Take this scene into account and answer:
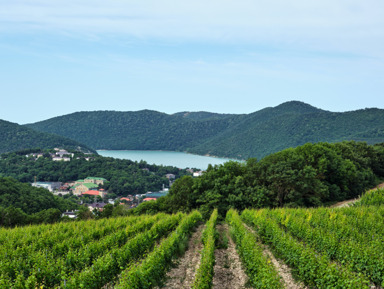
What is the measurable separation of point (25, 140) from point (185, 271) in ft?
575

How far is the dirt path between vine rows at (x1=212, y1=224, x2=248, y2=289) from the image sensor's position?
422 inches

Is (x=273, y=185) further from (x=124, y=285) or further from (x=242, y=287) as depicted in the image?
(x=124, y=285)

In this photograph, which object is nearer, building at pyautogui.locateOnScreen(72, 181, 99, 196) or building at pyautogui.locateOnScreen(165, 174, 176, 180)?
building at pyautogui.locateOnScreen(72, 181, 99, 196)

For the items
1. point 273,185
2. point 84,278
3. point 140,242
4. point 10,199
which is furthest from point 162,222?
point 10,199

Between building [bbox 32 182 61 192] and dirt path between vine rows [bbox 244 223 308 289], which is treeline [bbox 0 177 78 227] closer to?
dirt path between vine rows [bbox 244 223 308 289]

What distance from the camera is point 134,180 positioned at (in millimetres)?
100562

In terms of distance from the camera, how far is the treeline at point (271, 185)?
28734 mm

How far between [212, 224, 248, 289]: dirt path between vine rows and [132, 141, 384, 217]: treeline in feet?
45.5

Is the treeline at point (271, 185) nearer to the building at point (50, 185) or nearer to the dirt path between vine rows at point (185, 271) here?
the dirt path between vine rows at point (185, 271)

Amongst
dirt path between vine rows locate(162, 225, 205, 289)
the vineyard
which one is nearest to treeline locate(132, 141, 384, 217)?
the vineyard

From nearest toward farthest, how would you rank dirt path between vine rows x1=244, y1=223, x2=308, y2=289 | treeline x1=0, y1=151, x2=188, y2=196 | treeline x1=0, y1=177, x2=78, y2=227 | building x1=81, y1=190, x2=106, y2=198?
dirt path between vine rows x1=244, y1=223, x2=308, y2=289 < treeline x1=0, y1=177, x2=78, y2=227 < building x1=81, y1=190, x2=106, y2=198 < treeline x1=0, y1=151, x2=188, y2=196

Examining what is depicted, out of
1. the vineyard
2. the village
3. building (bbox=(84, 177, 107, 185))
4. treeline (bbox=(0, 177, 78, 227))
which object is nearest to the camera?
the vineyard

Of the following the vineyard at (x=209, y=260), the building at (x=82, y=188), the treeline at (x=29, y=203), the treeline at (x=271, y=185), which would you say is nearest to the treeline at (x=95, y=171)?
the building at (x=82, y=188)

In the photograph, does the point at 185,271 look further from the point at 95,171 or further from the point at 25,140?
the point at 25,140
